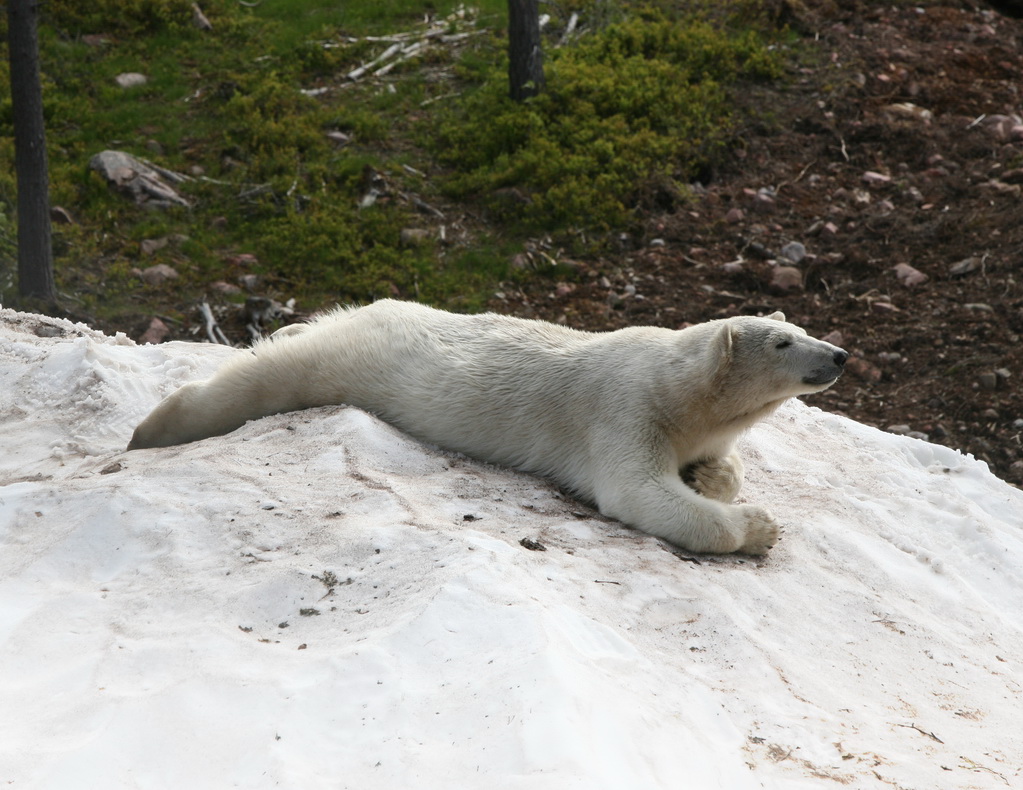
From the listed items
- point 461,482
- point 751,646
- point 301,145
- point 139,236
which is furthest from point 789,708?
point 301,145

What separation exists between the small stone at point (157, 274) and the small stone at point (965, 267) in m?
7.73

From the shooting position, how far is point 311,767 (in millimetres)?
2621

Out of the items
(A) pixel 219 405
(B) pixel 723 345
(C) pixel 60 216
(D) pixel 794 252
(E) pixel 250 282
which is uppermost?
(B) pixel 723 345

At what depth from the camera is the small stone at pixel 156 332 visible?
8859mm

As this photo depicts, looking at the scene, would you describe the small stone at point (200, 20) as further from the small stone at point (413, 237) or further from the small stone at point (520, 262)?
the small stone at point (520, 262)

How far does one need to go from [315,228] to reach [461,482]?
20.6ft

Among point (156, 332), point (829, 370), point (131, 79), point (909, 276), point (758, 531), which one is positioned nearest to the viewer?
point (758, 531)

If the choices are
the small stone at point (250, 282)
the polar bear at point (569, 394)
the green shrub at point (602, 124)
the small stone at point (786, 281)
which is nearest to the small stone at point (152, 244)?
the small stone at point (250, 282)

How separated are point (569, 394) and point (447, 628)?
88.3 inches

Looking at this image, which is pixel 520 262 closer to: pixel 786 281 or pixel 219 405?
pixel 786 281

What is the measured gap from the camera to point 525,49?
39.0 feet

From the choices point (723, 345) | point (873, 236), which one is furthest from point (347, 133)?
point (723, 345)

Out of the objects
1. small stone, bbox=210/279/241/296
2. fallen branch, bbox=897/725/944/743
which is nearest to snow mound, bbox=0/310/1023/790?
fallen branch, bbox=897/725/944/743

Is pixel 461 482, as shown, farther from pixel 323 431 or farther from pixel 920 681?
pixel 920 681
